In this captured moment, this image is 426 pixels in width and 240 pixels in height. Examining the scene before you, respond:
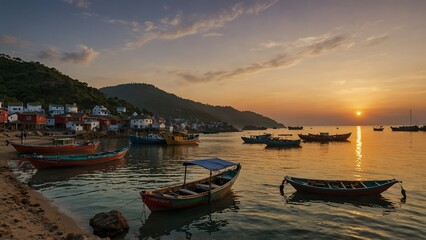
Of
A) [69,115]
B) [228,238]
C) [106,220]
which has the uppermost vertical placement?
[69,115]

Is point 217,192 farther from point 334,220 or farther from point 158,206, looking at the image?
point 334,220

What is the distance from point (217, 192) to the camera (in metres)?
20.3

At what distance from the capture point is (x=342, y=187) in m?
22.8

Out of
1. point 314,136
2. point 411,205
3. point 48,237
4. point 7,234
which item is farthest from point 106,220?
point 314,136

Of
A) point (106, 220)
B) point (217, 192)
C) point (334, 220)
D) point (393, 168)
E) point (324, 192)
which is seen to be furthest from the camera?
point (393, 168)

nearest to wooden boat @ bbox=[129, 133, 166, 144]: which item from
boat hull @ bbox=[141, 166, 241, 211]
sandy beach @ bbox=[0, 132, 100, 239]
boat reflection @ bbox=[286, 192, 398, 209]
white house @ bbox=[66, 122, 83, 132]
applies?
white house @ bbox=[66, 122, 83, 132]

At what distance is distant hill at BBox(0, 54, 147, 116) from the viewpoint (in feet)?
423

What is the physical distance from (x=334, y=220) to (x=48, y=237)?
15152 millimetres

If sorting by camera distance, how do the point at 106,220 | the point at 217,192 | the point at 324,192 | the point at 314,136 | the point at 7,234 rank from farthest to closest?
the point at 314,136, the point at 324,192, the point at 217,192, the point at 106,220, the point at 7,234

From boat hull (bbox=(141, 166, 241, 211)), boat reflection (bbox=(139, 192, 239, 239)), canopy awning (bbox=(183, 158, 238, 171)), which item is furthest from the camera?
canopy awning (bbox=(183, 158, 238, 171))

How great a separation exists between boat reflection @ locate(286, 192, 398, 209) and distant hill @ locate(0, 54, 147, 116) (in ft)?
394

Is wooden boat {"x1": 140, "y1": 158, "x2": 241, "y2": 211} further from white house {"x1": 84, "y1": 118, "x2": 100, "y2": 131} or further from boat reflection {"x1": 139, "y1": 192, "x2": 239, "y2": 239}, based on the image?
white house {"x1": 84, "y1": 118, "x2": 100, "y2": 131}

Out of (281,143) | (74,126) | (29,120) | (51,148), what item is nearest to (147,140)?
(51,148)

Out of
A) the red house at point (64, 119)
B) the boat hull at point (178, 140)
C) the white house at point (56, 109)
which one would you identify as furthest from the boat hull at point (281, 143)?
the white house at point (56, 109)
